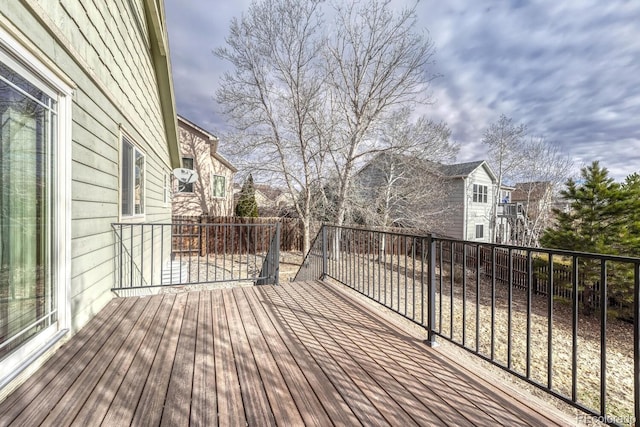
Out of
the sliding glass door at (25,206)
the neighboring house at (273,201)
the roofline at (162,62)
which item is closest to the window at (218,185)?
the neighboring house at (273,201)

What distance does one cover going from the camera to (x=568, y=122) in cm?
1543

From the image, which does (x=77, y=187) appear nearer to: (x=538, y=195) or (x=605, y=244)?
(x=605, y=244)

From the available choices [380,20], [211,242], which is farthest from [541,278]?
[211,242]

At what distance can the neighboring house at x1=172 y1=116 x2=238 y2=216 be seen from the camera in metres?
12.7

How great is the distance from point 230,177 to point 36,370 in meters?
13.9

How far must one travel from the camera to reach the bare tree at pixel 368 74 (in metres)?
8.52

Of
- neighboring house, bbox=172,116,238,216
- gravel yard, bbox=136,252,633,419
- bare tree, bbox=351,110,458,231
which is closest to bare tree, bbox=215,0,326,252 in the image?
bare tree, bbox=351,110,458,231

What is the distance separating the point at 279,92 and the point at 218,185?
20.0 feet

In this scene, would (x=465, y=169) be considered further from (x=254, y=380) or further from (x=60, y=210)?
(x=60, y=210)

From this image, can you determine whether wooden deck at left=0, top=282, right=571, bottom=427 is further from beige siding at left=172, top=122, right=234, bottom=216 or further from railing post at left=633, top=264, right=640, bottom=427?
beige siding at left=172, top=122, right=234, bottom=216

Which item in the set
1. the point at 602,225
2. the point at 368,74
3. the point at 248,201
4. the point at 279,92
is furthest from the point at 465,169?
the point at 248,201

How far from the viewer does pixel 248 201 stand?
505 inches

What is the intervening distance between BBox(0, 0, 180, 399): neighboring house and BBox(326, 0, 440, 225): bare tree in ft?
23.7

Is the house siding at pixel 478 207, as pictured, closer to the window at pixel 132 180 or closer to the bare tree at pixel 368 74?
the bare tree at pixel 368 74
